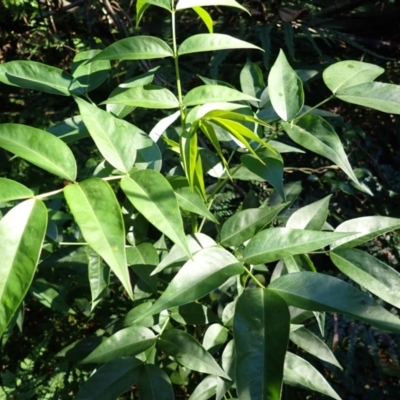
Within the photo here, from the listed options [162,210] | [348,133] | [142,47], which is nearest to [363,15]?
[348,133]

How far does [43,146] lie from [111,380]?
0.40 m

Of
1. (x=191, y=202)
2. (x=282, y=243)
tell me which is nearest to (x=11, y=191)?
(x=191, y=202)

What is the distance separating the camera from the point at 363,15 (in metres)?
1.71

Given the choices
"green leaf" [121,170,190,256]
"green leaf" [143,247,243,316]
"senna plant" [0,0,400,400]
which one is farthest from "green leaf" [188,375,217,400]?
"green leaf" [121,170,190,256]

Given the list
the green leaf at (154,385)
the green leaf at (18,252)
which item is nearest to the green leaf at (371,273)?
the green leaf at (154,385)

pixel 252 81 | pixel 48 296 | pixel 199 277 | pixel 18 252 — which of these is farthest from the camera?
pixel 48 296

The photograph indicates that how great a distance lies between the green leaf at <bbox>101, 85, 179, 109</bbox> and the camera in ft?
2.60

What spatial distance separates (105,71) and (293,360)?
58cm

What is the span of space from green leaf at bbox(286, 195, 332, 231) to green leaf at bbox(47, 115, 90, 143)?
373 millimetres

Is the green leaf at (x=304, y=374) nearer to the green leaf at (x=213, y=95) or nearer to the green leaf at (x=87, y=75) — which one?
the green leaf at (x=213, y=95)

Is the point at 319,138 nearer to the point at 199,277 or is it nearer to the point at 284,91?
the point at 284,91

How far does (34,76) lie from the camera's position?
0.88 metres

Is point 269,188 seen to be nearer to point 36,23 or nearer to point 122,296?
point 122,296

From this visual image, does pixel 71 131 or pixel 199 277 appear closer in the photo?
pixel 199 277
